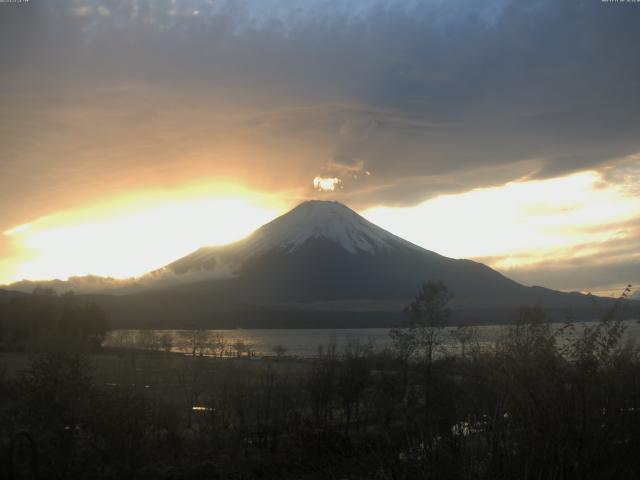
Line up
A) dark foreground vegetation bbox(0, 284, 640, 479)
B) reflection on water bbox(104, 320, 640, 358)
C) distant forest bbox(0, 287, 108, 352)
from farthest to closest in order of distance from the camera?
1. distant forest bbox(0, 287, 108, 352)
2. reflection on water bbox(104, 320, 640, 358)
3. dark foreground vegetation bbox(0, 284, 640, 479)

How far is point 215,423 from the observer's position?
20594 millimetres

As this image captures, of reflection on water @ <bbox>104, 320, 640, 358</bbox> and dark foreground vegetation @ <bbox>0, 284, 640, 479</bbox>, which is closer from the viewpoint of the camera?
dark foreground vegetation @ <bbox>0, 284, 640, 479</bbox>

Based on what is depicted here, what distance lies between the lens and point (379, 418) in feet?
75.2

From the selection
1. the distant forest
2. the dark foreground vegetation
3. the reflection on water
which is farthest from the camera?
the distant forest

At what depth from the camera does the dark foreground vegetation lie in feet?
20.5

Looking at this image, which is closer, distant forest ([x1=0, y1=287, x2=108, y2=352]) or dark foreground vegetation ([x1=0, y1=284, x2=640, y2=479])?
dark foreground vegetation ([x1=0, y1=284, x2=640, y2=479])

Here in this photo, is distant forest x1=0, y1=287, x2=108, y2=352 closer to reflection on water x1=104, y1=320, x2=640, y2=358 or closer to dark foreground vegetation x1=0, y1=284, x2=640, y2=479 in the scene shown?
reflection on water x1=104, y1=320, x2=640, y2=358

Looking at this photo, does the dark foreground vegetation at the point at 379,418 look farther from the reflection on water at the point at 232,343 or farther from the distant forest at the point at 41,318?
the distant forest at the point at 41,318

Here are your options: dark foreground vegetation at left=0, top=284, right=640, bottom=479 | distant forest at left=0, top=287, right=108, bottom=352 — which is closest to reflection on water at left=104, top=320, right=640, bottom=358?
dark foreground vegetation at left=0, top=284, right=640, bottom=479

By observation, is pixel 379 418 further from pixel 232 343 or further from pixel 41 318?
pixel 232 343

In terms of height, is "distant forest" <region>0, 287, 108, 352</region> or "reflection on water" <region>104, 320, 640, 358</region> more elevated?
"distant forest" <region>0, 287, 108, 352</region>

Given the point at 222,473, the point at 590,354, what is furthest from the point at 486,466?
the point at 222,473

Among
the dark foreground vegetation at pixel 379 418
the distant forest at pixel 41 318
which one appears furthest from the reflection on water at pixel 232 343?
the distant forest at pixel 41 318

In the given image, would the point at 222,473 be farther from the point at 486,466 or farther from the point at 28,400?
the point at 486,466
